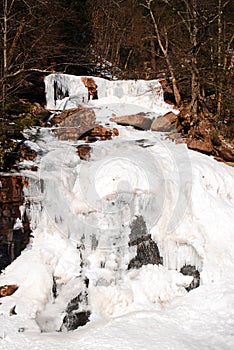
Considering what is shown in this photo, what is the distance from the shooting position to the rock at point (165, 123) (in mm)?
9320

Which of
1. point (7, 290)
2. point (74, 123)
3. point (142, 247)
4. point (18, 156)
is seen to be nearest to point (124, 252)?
point (142, 247)

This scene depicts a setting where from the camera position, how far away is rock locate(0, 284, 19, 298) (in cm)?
461

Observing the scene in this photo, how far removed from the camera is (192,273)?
16.7 feet

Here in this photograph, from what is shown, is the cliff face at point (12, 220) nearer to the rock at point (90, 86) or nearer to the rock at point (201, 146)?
the rock at point (201, 146)

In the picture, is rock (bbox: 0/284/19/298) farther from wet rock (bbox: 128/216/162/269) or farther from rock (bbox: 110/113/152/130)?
rock (bbox: 110/113/152/130)

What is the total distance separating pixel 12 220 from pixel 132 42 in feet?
51.3

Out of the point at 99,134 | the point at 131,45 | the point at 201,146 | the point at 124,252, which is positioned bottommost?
the point at 124,252

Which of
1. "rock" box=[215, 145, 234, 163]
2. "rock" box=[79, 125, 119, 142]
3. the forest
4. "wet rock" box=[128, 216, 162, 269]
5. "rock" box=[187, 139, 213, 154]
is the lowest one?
"wet rock" box=[128, 216, 162, 269]

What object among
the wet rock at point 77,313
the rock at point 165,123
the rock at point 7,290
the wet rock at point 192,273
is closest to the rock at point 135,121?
the rock at point 165,123

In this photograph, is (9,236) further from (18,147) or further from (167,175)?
(167,175)

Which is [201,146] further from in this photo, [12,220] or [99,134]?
[12,220]

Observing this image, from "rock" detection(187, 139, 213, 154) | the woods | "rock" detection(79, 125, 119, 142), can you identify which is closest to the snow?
"rock" detection(187, 139, 213, 154)

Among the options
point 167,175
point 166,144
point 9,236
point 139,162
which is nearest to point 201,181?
point 167,175

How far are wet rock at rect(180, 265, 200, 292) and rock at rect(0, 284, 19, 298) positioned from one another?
261 cm
